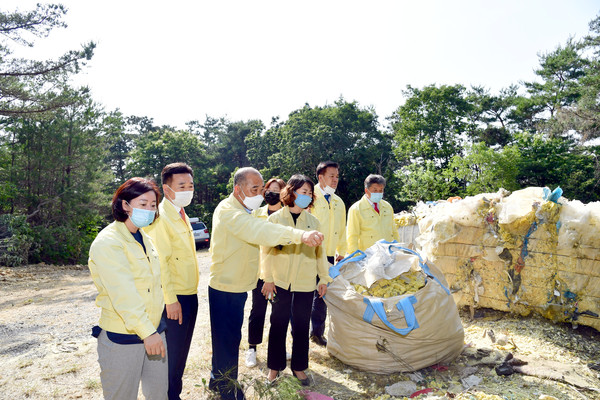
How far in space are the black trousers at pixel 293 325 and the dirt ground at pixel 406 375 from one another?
191 millimetres

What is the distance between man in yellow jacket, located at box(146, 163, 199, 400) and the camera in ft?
7.52

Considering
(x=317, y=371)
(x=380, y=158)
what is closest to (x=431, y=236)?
(x=317, y=371)

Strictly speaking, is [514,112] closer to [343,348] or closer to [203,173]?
[203,173]

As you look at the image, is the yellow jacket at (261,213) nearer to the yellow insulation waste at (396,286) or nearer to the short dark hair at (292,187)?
the short dark hair at (292,187)

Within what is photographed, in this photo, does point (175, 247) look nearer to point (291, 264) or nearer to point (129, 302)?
point (129, 302)

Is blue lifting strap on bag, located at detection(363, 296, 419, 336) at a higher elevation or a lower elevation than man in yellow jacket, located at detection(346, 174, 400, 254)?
lower

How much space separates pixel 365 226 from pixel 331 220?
0.41 meters

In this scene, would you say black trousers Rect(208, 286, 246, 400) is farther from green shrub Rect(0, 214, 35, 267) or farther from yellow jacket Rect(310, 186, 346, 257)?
green shrub Rect(0, 214, 35, 267)

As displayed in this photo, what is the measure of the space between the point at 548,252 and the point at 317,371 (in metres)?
2.41

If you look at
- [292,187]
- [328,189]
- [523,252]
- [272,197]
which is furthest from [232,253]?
[523,252]

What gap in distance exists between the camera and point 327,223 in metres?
3.77

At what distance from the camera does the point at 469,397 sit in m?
2.41

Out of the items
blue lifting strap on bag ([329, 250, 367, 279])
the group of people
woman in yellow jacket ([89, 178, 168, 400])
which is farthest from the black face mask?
woman in yellow jacket ([89, 178, 168, 400])

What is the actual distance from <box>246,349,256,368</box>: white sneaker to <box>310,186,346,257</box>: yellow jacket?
1.13 metres
